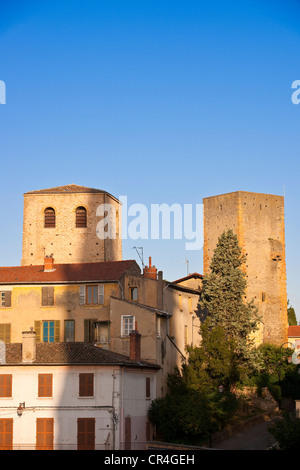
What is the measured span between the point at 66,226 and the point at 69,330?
2102 centimetres

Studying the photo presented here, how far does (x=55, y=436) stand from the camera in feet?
148

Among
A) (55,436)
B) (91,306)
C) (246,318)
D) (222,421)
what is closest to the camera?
(55,436)

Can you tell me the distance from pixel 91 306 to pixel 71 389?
29.9ft

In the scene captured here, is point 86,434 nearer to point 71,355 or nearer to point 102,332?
point 71,355

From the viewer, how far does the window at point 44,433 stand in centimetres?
4503

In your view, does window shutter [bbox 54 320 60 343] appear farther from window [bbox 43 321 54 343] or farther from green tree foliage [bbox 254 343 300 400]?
green tree foliage [bbox 254 343 300 400]

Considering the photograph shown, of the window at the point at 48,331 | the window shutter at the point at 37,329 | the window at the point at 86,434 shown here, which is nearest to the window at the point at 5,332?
the window shutter at the point at 37,329

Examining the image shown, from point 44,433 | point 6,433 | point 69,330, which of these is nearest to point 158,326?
point 69,330

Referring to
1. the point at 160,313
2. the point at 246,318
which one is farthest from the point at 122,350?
the point at 246,318

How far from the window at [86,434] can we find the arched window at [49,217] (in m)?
31.4
